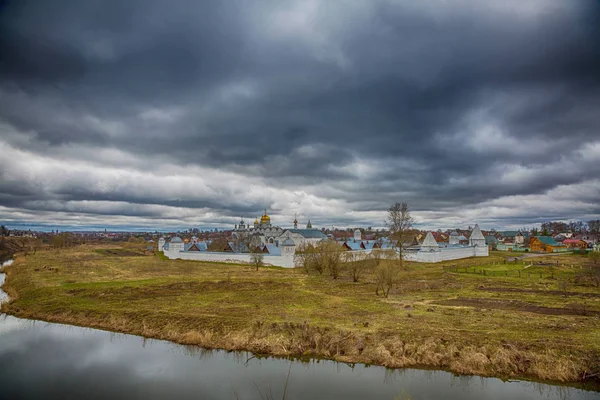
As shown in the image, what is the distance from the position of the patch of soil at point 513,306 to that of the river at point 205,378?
34.0ft

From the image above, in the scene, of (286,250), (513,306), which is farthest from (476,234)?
(513,306)

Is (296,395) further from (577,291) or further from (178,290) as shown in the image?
(577,291)

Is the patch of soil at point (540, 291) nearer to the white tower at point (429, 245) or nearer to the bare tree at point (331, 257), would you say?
the bare tree at point (331, 257)

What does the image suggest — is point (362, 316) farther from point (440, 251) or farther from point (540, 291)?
point (440, 251)

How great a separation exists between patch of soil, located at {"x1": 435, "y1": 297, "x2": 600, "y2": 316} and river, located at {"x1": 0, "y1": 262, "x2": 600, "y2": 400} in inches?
408

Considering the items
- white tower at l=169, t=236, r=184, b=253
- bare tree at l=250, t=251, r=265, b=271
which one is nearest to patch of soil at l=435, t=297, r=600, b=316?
bare tree at l=250, t=251, r=265, b=271

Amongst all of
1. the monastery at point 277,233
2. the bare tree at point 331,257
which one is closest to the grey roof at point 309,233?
the monastery at point 277,233

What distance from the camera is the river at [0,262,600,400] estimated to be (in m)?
12.4

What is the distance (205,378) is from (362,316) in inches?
392

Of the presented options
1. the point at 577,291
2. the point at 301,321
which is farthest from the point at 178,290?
the point at 577,291

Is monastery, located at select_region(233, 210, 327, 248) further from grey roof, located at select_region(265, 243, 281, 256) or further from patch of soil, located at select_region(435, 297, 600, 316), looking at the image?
patch of soil, located at select_region(435, 297, 600, 316)

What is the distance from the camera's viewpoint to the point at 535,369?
43.5 ft

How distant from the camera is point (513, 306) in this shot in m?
22.7

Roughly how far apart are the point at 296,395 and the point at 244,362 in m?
3.55
